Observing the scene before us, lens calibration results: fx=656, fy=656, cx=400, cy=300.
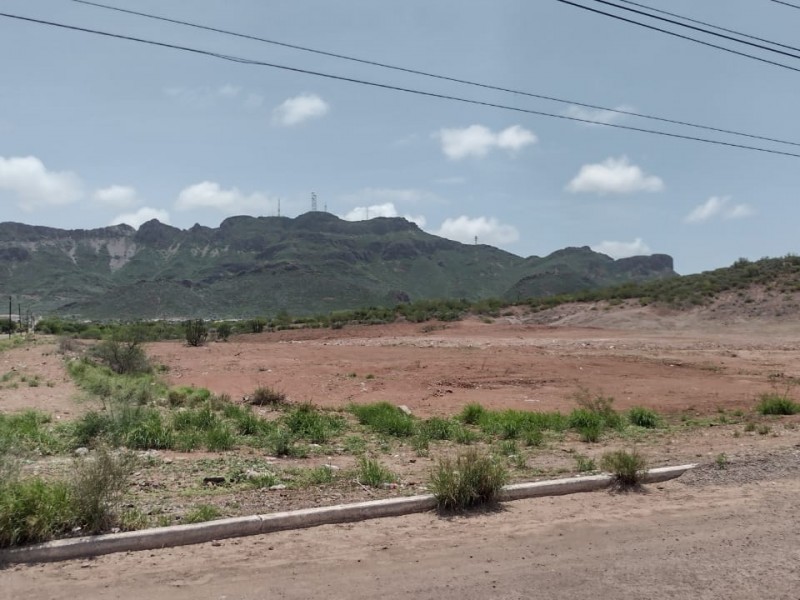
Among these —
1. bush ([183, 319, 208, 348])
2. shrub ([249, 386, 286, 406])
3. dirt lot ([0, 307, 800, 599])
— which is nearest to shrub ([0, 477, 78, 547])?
dirt lot ([0, 307, 800, 599])

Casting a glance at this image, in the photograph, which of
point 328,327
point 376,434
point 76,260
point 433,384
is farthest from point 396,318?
point 76,260

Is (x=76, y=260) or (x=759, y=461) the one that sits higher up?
(x=76, y=260)

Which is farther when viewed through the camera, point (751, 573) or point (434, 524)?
point (434, 524)

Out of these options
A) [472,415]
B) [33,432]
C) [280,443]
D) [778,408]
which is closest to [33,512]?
[280,443]

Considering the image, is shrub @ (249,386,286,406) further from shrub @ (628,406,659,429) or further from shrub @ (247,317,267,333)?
shrub @ (247,317,267,333)

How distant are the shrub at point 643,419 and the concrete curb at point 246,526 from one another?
5.93 meters

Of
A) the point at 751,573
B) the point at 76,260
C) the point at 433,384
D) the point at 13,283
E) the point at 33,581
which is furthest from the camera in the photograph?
the point at 76,260

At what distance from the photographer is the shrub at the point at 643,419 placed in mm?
13736

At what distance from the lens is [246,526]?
657cm

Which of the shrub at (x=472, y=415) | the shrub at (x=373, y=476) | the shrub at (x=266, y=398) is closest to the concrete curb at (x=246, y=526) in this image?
the shrub at (x=373, y=476)

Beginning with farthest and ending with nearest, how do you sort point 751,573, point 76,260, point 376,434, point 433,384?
point 76,260 → point 433,384 → point 376,434 → point 751,573

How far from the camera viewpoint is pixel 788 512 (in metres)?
7.49

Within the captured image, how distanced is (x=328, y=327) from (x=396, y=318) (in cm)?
623

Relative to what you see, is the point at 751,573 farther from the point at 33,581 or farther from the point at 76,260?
the point at 76,260
